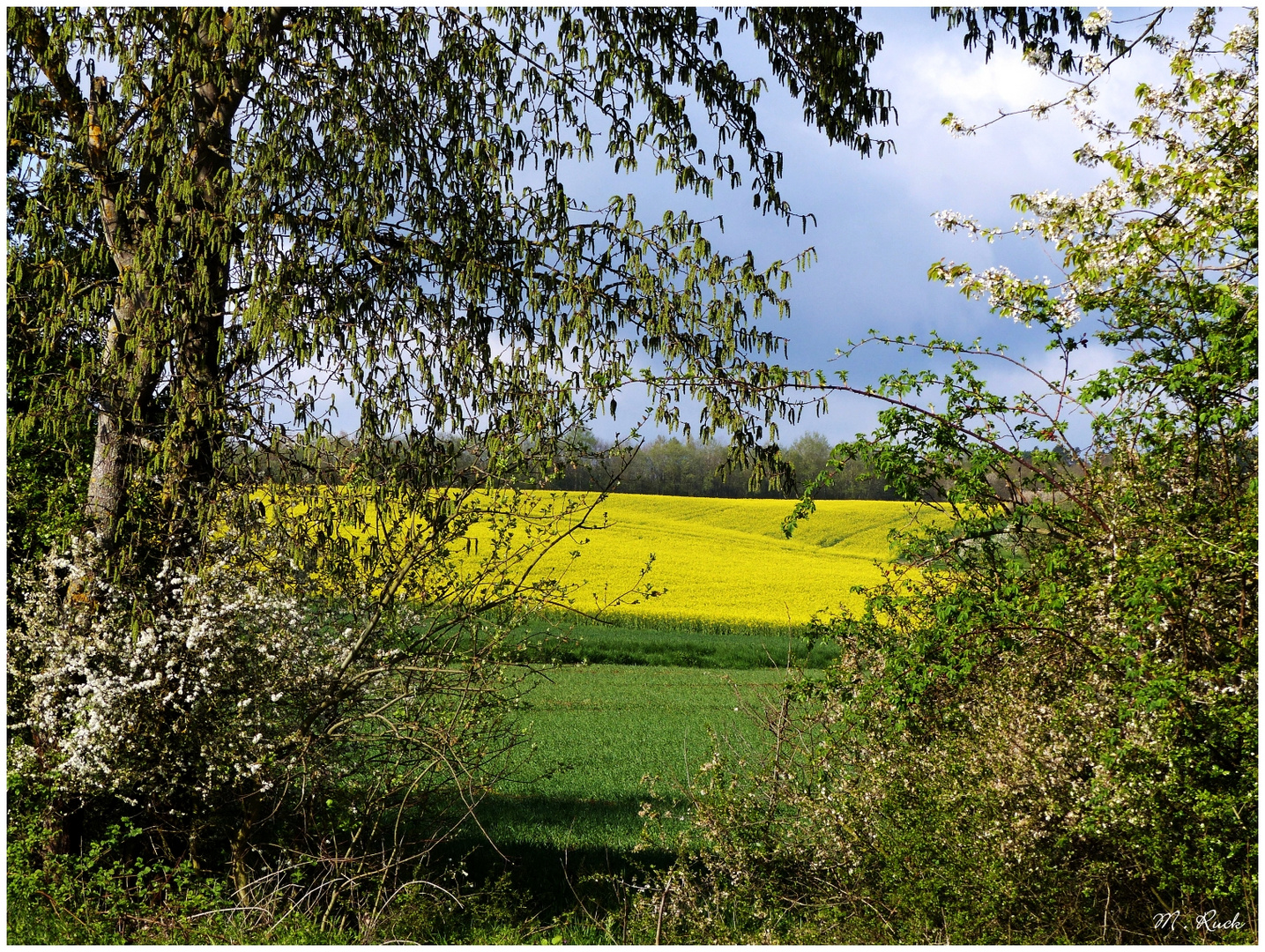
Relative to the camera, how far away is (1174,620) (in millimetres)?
3400

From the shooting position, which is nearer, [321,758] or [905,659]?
[905,659]

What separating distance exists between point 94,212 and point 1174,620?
5.16m

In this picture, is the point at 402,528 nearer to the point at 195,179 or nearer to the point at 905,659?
the point at 195,179

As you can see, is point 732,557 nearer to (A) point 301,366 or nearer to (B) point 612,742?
(B) point 612,742

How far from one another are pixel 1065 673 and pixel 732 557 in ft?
54.3

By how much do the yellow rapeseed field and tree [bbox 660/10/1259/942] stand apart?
23.9ft

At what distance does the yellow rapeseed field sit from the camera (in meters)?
17.0

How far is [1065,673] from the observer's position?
4.15 m

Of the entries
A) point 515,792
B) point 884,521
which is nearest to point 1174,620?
point 515,792
